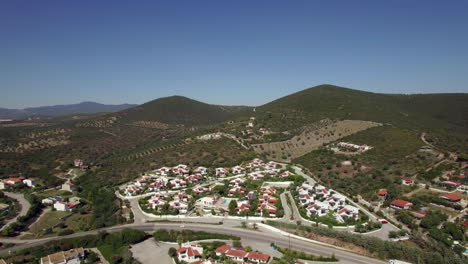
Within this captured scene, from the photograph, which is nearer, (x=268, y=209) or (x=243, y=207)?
(x=268, y=209)

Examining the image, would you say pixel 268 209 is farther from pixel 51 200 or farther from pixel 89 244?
pixel 51 200

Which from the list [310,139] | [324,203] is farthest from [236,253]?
[310,139]

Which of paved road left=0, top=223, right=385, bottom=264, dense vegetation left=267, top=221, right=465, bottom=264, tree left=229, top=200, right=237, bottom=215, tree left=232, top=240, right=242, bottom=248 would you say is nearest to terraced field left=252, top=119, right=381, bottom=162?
tree left=229, top=200, right=237, bottom=215

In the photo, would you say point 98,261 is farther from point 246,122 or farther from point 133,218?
point 246,122

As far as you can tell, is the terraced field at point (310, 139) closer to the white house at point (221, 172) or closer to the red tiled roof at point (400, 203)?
the white house at point (221, 172)

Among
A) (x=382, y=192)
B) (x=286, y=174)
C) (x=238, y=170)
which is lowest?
(x=238, y=170)

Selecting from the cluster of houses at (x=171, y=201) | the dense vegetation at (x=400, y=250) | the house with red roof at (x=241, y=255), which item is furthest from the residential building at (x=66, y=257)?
the dense vegetation at (x=400, y=250)

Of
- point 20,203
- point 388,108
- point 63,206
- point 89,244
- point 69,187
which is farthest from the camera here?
Answer: point 388,108
